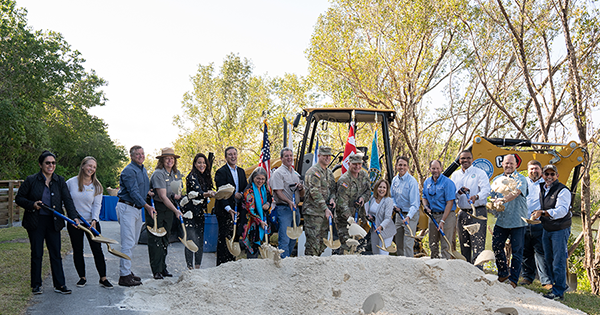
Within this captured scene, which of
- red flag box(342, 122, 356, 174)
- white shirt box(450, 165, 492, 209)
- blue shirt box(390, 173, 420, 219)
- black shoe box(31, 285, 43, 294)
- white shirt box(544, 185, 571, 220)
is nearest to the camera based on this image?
black shoe box(31, 285, 43, 294)

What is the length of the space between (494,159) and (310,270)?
3.76 m

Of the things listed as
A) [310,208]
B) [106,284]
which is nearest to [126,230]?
[106,284]

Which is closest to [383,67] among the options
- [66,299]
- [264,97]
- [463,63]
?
[463,63]

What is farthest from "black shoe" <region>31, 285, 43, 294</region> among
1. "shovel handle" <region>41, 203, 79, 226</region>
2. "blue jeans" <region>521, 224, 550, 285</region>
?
"blue jeans" <region>521, 224, 550, 285</region>

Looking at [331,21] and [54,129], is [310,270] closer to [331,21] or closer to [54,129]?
[331,21]

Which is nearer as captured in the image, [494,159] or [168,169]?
[168,169]

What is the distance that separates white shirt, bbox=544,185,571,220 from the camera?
5.02 metres

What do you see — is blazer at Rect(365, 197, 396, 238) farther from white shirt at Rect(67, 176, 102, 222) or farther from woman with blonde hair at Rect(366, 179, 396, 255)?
white shirt at Rect(67, 176, 102, 222)

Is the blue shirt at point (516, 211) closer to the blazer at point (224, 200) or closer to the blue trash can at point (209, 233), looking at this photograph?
the blazer at point (224, 200)

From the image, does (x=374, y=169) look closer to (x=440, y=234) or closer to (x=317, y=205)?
(x=440, y=234)

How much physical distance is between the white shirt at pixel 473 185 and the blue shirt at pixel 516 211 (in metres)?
0.20

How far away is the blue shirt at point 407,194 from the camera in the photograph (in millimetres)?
5926

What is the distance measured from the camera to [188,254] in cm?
555

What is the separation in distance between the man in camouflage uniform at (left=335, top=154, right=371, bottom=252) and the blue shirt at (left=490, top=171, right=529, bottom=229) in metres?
1.76
